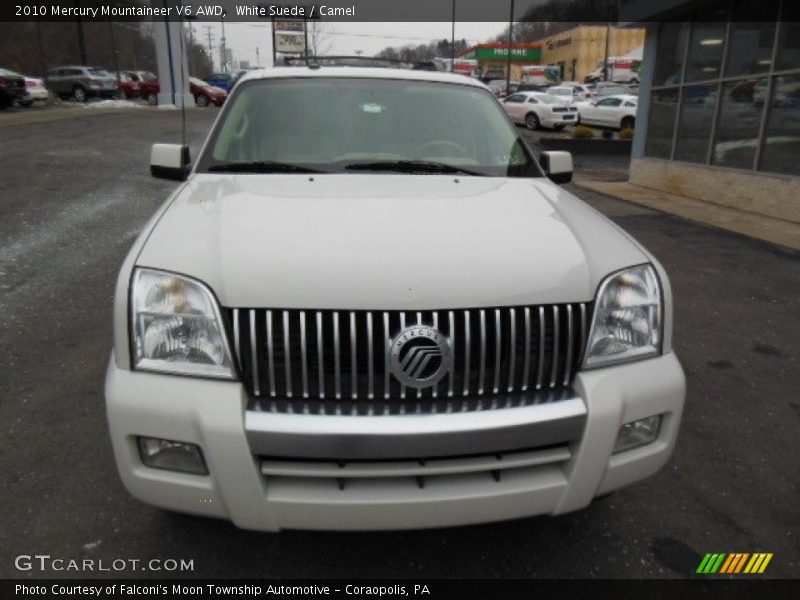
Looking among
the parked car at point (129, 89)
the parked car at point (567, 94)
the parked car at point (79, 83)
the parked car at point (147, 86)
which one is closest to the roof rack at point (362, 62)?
the parked car at point (567, 94)

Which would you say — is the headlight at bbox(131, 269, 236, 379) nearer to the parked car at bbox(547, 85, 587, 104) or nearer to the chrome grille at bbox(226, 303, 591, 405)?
the chrome grille at bbox(226, 303, 591, 405)

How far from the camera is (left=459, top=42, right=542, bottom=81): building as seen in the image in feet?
267

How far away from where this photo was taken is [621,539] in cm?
250

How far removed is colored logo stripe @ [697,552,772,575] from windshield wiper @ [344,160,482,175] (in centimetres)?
193

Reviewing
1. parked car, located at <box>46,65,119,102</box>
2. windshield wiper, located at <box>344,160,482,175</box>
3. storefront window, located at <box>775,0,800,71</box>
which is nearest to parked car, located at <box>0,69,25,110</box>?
parked car, located at <box>46,65,119,102</box>

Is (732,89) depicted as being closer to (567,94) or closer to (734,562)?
(734,562)

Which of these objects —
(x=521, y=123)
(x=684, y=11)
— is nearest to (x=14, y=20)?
(x=521, y=123)

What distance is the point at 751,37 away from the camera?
32.8 feet

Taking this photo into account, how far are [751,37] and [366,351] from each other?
10.7m

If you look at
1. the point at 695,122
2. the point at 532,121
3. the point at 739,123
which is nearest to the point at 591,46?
the point at 532,121

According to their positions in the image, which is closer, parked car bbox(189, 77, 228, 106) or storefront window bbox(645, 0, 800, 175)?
storefront window bbox(645, 0, 800, 175)

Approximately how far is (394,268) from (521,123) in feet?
88.4

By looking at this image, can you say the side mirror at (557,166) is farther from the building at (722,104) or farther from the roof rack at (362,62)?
the building at (722,104)

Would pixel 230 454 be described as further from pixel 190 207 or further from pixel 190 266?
pixel 190 207
